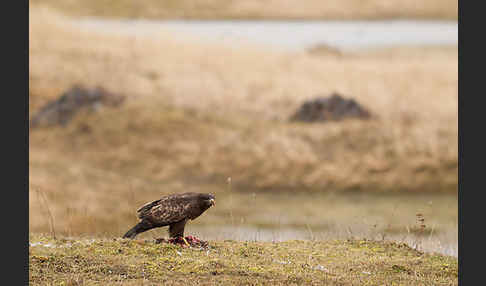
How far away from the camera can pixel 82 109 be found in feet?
119

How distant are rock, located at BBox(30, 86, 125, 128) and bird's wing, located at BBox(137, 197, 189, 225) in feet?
84.1

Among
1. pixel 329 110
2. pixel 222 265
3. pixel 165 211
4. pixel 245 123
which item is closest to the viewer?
pixel 222 265

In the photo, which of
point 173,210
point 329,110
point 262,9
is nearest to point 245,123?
point 329,110

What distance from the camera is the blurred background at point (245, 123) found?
81.7ft

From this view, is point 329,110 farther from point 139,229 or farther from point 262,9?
point 139,229

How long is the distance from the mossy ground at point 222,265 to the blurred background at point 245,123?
2944 millimetres

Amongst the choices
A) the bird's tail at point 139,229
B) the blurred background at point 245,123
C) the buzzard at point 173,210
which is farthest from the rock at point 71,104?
the buzzard at point 173,210

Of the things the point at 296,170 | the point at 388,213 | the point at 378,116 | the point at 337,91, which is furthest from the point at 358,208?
the point at 337,91

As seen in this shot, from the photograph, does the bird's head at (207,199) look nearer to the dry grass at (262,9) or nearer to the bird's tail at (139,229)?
the bird's tail at (139,229)

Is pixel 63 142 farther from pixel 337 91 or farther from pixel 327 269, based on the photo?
pixel 327 269

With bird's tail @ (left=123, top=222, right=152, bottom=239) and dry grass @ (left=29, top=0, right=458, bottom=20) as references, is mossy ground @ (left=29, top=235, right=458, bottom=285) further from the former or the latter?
dry grass @ (left=29, top=0, right=458, bottom=20)

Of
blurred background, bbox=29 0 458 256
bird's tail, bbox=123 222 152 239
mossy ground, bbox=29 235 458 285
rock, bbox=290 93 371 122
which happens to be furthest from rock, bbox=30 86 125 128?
bird's tail, bbox=123 222 152 239

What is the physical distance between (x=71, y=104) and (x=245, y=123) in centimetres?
834

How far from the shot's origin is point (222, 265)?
10.2 metres
